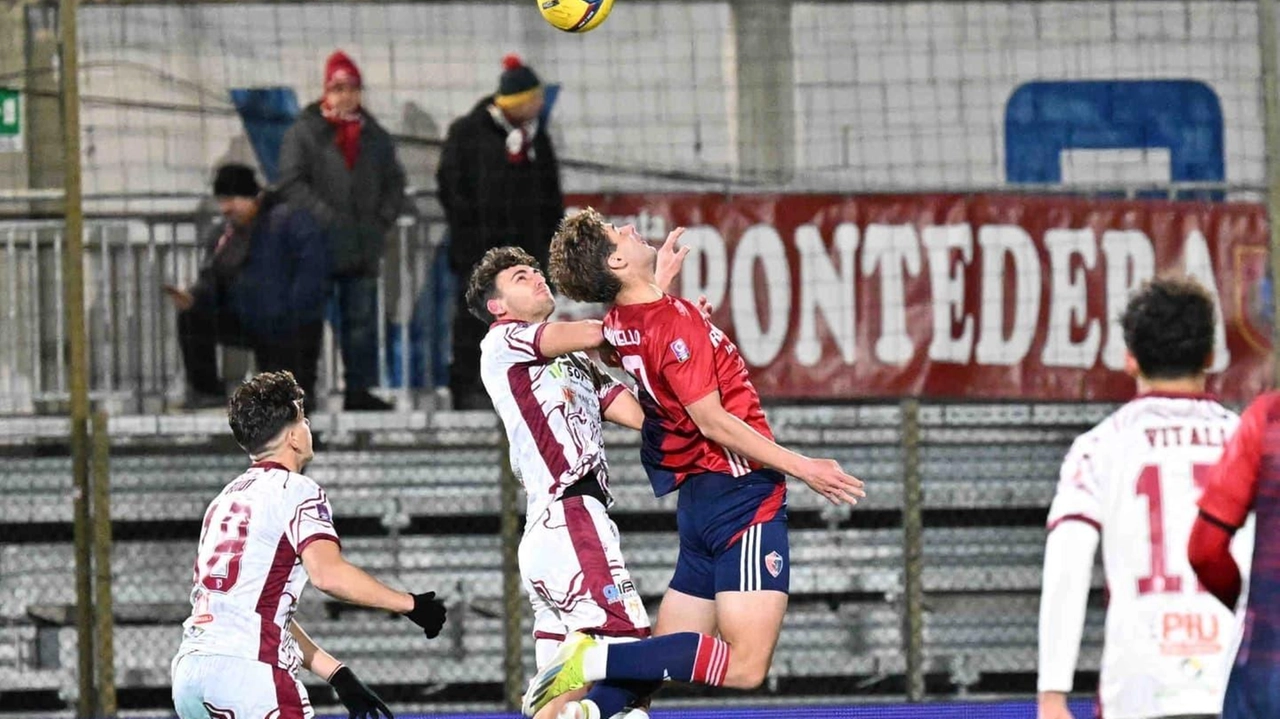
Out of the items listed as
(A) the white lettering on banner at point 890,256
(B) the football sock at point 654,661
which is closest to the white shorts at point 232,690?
(B) the football sock at point 654,661

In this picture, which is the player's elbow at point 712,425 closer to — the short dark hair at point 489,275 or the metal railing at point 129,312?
the short dark hair at point 489,275

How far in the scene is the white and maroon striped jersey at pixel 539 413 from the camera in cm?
575

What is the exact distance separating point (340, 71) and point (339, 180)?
0.54 m

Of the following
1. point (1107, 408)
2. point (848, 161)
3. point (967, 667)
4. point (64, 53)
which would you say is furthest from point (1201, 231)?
point (64, 53)

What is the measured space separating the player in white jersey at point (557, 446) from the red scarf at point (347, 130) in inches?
144

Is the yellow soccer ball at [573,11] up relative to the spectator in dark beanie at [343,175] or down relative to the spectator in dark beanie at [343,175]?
up

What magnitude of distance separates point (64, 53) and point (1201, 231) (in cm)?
576

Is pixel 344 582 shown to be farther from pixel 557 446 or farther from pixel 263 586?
pixel 557 446

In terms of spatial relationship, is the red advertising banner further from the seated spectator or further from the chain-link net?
the seated spectator

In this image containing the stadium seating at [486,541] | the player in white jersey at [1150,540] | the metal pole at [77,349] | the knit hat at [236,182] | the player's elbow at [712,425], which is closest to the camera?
the player in white jersey at [1150,540]

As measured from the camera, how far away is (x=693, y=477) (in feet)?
19.0

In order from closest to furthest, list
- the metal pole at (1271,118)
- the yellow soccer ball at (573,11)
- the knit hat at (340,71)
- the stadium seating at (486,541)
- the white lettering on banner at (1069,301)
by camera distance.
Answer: the yellow soccer ball at (573,11) < the metal pole at (1271,118) < the knit hat at (340,71) < the stadium seating at (486,541) < the white lettering on banner at (1069,301)

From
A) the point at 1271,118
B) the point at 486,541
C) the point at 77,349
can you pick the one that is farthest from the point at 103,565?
the point at 1271,118

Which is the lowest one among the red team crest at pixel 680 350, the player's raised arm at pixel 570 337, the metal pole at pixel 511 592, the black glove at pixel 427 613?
the metal pole at pixel 511 592
